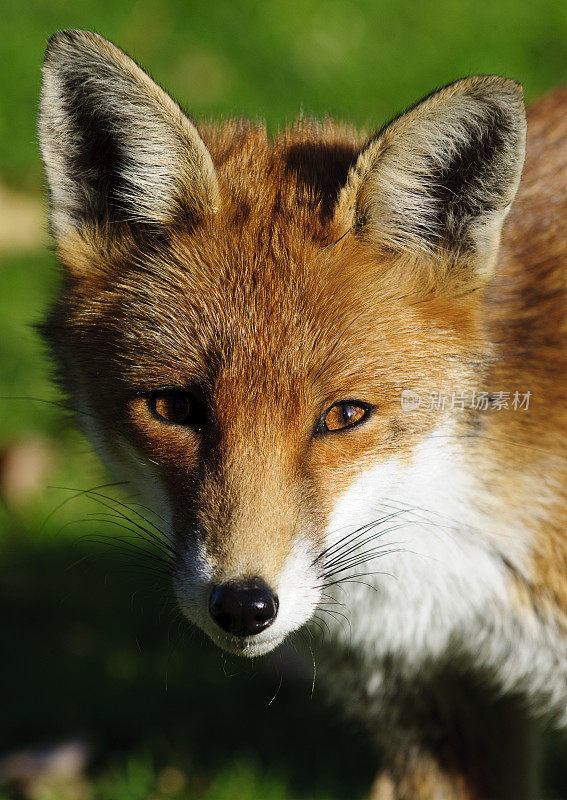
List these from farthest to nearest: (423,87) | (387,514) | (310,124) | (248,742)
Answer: (423,87) → (248,742) → (310,124) → (387,514)

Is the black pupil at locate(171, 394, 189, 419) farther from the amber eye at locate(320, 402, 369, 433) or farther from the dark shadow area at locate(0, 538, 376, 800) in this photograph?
the dark shadow area at locate(0, 538, 376, 800)

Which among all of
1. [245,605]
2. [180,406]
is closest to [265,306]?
[180,406]

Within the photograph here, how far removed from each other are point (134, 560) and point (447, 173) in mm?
3496

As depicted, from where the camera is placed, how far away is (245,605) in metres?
2.80

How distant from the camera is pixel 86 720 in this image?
5.23 m

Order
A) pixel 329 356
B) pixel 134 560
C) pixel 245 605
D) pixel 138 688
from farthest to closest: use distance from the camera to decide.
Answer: pixel 134 560 < pixel 138 688 < pixel 329 356 < pixel 245 605

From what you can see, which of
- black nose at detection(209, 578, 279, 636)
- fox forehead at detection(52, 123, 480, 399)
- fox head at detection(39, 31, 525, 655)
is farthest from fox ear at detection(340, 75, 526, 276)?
black nose at detection(209, 578, 279, 636)

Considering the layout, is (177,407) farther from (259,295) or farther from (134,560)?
(134,560)

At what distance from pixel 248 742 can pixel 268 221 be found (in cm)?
302

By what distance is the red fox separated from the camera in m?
3.05

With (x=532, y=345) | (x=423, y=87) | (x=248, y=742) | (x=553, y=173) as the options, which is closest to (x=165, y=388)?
(x=532, y=345)

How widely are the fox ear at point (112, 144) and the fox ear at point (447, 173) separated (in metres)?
0.59

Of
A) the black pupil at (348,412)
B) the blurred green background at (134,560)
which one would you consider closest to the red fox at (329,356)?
the black pupil at (348,412)

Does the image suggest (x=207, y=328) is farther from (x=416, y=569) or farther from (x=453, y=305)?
(x=416, y=569)
